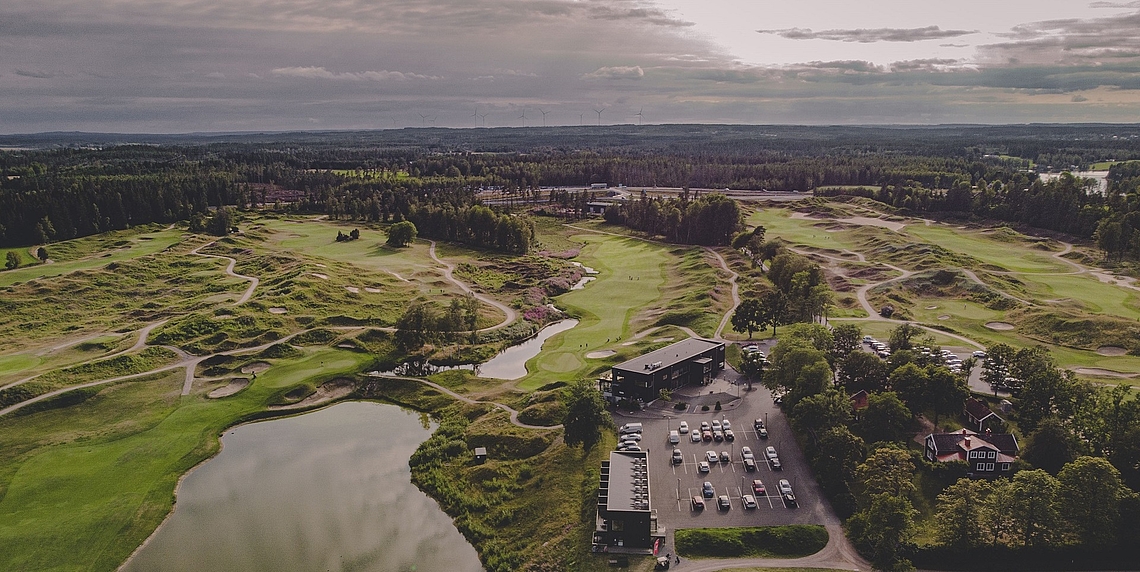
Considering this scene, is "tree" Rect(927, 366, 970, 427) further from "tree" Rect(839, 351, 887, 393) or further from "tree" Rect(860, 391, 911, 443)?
"tree" Rect(839, 351, 887, 393)

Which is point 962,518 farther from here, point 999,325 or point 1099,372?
point 999,325

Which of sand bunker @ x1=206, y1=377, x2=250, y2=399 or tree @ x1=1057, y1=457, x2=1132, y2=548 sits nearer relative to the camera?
tree @ x1=1057, y1=457, x2=1132, y2=548

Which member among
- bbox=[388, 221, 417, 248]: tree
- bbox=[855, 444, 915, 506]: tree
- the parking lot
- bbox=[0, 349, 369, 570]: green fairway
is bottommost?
the parking lot

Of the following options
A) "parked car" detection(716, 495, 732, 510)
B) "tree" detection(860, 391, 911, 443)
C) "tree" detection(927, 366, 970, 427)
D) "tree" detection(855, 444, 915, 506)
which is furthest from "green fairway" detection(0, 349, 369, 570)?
"tree" detection(927, 366, 970, 427)

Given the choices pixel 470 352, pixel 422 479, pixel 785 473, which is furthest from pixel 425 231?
pixel 785 473

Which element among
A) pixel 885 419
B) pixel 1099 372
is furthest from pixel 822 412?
pixel 1099 372

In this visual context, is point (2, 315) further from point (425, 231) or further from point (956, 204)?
point (956, 204)

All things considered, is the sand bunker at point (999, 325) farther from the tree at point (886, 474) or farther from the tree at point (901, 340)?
the tree at point (886, 474)
